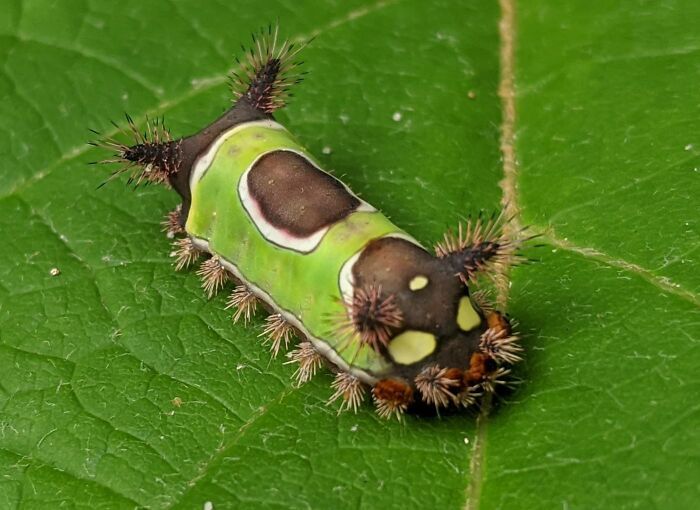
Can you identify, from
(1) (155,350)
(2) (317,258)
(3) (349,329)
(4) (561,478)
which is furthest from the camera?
(1) (155,350)

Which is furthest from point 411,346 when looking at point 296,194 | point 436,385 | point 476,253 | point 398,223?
point 398,223

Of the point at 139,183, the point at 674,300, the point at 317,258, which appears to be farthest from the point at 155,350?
the point at 674,300

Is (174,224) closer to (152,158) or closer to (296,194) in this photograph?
(152,158)

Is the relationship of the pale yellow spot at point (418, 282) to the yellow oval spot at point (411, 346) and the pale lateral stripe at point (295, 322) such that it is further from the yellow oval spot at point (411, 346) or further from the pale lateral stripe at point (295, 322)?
the pale lateral stripe at point (295, 322)

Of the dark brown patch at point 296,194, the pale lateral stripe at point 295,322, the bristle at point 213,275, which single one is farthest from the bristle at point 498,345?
the bristle at point 213,275

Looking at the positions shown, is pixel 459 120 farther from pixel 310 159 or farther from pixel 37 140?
pixel 37 140

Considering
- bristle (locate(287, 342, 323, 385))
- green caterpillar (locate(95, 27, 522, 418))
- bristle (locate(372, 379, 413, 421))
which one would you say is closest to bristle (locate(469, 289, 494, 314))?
green caterpillar (locate(95, 27, 522, 418))
